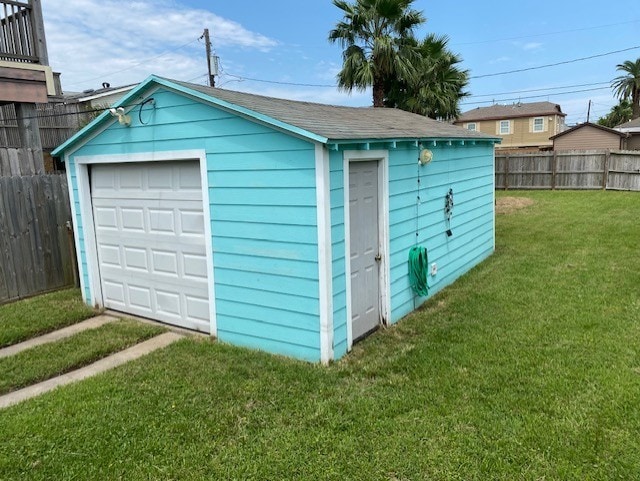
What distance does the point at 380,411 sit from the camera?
12.2ft

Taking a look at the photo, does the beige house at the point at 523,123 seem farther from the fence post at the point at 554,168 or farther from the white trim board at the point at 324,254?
the white trim board at the point at 324,254

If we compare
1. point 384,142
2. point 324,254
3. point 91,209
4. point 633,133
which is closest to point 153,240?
point 91,209

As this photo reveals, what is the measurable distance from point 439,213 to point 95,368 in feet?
16.0

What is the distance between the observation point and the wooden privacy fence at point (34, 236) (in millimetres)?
6820

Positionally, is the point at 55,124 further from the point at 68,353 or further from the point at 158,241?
the point at 68,353

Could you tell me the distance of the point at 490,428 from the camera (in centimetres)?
342

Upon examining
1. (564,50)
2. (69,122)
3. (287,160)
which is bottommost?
(287,160)

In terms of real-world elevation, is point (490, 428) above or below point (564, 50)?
below

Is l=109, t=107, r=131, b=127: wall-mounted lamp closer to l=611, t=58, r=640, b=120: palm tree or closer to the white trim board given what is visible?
the white trim board

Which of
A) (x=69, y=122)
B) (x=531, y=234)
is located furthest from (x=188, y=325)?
(x=69, y=122)

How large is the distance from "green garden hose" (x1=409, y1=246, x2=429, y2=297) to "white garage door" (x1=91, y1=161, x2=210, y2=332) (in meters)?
2.59

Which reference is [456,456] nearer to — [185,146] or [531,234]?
[185,146]

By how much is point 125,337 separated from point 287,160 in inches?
113

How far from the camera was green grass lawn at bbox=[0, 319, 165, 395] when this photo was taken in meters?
4.49
